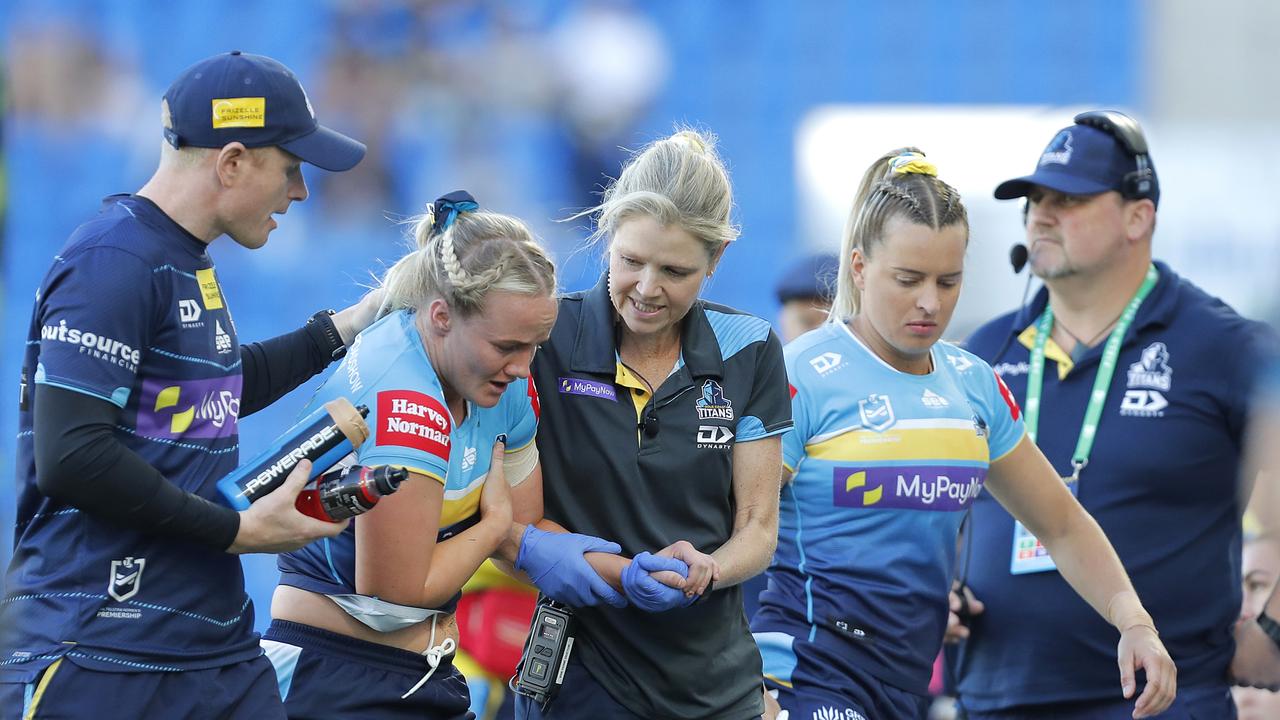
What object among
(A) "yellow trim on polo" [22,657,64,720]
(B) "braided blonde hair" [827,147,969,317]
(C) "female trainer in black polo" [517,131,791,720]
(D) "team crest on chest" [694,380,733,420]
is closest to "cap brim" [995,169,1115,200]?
(B) "braided blonde hair" [827,147,969,317]

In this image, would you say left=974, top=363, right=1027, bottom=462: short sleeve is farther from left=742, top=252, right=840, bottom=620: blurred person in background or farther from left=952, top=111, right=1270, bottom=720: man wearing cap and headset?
left=742, top=252, right=840, bottom=620: blurred person in background

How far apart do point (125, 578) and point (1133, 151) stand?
9.15 ft

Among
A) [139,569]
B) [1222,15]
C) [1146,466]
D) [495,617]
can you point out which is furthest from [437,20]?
[139,569]

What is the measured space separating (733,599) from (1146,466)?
1338 mm

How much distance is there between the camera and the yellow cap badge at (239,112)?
2.58m

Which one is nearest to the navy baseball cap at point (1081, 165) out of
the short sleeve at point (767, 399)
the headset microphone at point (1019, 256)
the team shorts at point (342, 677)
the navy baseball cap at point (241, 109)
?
the headset microphone at point (1019, 256)

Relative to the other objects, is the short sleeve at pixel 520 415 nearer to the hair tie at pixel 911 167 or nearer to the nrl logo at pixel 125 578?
the nrl logo at pixel 125 578

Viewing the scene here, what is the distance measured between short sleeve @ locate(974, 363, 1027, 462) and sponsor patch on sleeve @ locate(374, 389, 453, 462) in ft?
4.38

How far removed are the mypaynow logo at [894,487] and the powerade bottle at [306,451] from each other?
A: 3.60 feet

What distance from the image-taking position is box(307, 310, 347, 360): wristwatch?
3064 mm

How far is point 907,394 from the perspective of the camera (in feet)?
10.6

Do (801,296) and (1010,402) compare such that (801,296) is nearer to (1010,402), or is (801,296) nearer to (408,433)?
(1010,402)

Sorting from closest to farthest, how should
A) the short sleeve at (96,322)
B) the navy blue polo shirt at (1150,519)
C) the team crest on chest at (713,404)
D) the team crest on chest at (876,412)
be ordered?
the short sleeve at (96,322) → the team crest on chest at (713,404) → the team crest on chest at (876,412) → the navy blue polo shirt at (1150,519)

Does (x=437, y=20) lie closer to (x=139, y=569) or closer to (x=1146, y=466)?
(x=1146, y=466)
